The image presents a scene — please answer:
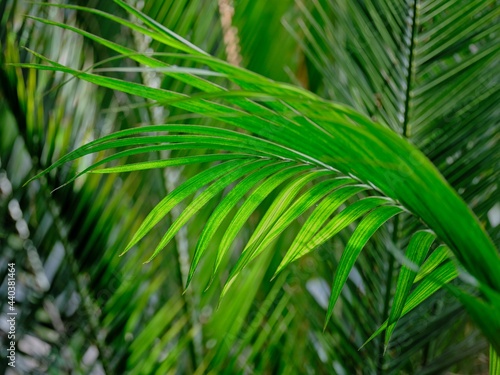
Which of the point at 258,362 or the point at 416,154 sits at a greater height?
the point at 258,362

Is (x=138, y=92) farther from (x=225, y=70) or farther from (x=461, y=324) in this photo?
(x=461, y=324)

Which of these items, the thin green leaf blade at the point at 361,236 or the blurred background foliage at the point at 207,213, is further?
the blurred background foliage at the point at 207,213

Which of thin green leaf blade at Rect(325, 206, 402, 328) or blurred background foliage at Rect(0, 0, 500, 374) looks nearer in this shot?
thin green leaf blade at Rect(325, 206, 402, 328)

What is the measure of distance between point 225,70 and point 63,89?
85 centimetres

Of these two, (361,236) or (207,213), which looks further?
(207,213)

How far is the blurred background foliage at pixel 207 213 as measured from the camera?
3.19 ft

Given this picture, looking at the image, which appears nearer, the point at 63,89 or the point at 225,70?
the point at 225,70

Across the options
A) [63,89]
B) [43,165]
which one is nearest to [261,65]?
[63,89]

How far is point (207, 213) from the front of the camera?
1.32 m

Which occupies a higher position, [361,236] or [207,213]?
[207,213]

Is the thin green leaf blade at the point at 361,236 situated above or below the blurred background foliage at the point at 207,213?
below

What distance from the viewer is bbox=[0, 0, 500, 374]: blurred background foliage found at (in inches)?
38.3

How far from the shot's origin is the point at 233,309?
1197mm

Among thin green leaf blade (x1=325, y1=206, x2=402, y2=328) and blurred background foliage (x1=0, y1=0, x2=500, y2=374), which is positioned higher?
blurred background foliage (x1=0, y1=0, x2=500, y2=374)
